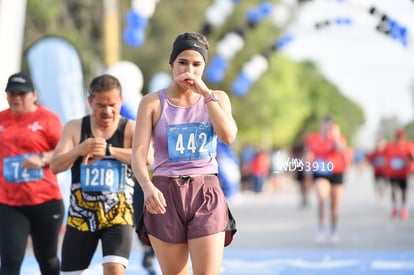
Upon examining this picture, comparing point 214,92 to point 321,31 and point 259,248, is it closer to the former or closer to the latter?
point 259,248

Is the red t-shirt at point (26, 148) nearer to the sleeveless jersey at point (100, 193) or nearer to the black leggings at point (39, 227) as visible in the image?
the black leggings at point (39, 227)

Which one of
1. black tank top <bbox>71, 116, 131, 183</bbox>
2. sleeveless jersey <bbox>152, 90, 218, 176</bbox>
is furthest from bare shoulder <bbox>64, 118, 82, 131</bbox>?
sleeveless jersey <bbox>152, 90, 218, 176</bbox>

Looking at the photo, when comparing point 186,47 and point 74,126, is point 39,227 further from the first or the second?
point 186,47

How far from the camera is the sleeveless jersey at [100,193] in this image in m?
6.28

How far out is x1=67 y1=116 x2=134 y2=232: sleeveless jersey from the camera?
20.6ft

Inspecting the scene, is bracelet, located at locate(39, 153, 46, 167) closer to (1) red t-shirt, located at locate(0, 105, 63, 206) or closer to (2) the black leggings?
(1) red t-shirt, located at locate(0, 105, 63, 206)

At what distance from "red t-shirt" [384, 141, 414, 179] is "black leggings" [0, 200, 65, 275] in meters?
13.3

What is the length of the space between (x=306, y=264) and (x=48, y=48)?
5228 millimetres

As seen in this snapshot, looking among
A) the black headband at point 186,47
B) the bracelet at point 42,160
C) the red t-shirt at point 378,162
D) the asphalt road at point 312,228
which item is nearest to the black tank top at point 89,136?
the bracelet at point 42,160

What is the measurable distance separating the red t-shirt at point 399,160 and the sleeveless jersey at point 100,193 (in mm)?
13759

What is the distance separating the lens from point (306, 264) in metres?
11.1

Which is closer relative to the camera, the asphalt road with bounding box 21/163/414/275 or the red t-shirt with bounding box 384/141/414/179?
the asphalt road with bounding box 21/163/414/275

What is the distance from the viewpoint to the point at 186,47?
5.21m

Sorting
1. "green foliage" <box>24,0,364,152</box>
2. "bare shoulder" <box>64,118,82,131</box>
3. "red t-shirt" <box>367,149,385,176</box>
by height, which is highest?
"green foliage" <box>24,0,364,152</box>
